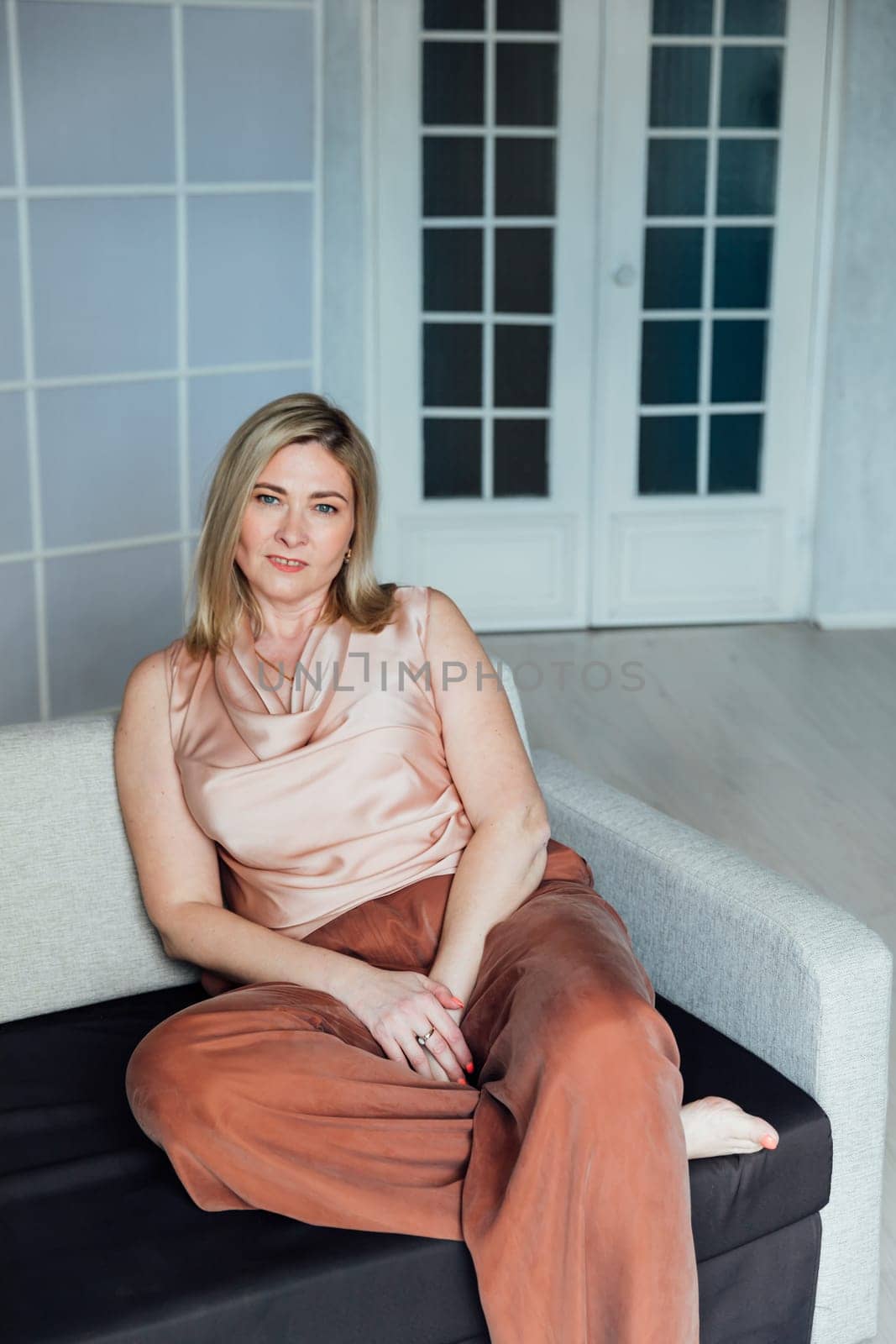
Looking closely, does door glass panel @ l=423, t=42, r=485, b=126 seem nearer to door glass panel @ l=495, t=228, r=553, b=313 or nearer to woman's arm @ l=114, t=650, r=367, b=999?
door glass panel @ l=495, t=228, r=553, b=313

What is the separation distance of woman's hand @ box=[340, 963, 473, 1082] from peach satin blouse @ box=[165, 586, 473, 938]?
165 millimetres

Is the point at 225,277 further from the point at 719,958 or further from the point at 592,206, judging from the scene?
the point at 719,958

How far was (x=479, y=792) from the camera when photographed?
1964 mm

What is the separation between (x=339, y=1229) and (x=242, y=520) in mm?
879

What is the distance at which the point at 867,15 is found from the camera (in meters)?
4.73

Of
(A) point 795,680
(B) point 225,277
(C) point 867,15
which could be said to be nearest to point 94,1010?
(B) point 225,277

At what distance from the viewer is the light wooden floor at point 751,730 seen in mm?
3479

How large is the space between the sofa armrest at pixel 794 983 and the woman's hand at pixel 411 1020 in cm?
35

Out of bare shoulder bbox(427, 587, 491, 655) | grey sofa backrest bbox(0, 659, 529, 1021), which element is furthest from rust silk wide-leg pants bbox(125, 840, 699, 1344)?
bare shoulder bbox(427, 587, 491, 655)

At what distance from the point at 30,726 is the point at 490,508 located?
317 centimetres

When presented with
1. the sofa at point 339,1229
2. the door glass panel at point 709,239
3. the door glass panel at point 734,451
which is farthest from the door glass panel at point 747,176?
the sofa at point 339,1229

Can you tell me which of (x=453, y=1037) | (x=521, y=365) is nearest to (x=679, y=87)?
(x=521, y=365)

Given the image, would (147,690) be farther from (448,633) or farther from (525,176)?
(525,176)

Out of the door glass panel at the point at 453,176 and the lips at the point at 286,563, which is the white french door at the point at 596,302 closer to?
the door glass panel at the point at 453,176
